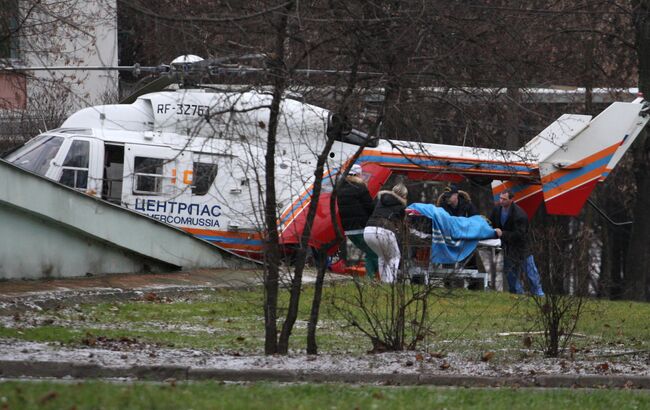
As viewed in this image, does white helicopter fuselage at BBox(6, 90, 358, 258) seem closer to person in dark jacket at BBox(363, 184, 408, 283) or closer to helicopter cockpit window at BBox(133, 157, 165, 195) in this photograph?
helicopter cockpit window at BBox(133, 157, 165, 195)

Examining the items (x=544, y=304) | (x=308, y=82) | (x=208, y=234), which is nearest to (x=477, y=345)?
(x=544, y=304)

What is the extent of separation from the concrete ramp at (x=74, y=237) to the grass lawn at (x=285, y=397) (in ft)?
31.8

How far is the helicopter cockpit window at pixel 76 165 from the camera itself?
22.7 metres

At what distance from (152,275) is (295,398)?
12214mm

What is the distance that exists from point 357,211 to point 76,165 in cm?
528

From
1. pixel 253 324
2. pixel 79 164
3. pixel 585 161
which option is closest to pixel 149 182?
pixel 79 164

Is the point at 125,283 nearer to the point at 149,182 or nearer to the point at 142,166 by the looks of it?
the point at 142,166

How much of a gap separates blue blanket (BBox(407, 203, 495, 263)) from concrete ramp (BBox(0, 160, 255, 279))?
3.75 m

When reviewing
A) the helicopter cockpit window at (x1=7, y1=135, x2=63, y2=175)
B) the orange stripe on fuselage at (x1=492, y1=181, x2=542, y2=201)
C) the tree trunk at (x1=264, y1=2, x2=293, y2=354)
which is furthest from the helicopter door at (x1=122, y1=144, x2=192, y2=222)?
the tree trunk at (x1=264, y1=2, x2=293, y2=354)

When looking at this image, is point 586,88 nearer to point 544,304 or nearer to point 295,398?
point 544,304

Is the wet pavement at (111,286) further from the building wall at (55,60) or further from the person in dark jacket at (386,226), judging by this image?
the building wall at (55,60)

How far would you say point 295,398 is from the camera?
901cm

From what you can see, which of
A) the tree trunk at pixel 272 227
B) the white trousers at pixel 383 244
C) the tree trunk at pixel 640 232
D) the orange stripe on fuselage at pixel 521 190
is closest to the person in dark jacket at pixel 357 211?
the white trousers at pixel 383 244

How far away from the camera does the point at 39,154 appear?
22797mm
